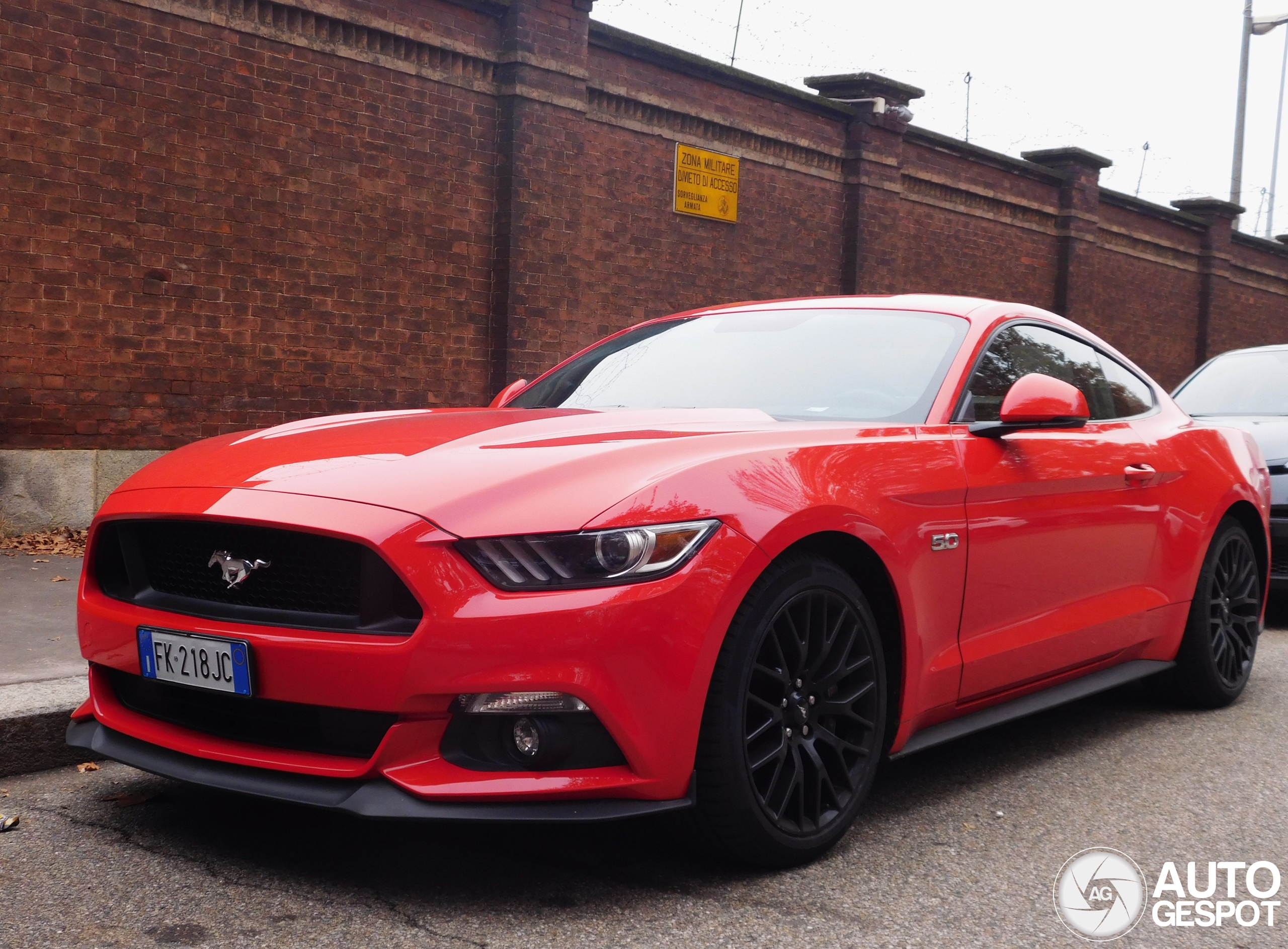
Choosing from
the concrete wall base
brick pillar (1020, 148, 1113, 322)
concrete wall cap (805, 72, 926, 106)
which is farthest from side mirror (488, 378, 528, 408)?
brick pillar (1020, 148, 1113, 322)

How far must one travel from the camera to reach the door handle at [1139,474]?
4434mm

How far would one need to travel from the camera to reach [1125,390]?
16.2ft

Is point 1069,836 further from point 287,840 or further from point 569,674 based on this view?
point 287,840

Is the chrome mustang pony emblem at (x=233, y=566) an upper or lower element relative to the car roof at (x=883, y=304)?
lower

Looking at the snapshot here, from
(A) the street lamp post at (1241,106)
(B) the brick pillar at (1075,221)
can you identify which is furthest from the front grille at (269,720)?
(A) the street lamp post at (1241,106)

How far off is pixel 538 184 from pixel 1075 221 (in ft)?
34.2

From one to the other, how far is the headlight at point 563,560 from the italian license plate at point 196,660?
1.90 feet

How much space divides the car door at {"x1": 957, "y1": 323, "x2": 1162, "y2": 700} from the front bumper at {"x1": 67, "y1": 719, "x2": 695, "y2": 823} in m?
1.32

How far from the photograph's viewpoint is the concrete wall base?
300 inches

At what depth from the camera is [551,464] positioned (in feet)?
9.59

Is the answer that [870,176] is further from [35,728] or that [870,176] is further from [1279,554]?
[35,728]

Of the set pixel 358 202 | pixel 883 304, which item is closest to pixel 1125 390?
pixel 883 304

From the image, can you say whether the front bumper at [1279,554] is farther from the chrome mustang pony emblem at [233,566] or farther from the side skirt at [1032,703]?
the chrome mustang pony emblem at [233,566]

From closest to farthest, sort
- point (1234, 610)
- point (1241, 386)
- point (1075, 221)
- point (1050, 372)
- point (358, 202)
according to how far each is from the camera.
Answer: point (1050, 372), point (1234, 610), point (1241, 386), point (358, 202), point (1075, 221)
